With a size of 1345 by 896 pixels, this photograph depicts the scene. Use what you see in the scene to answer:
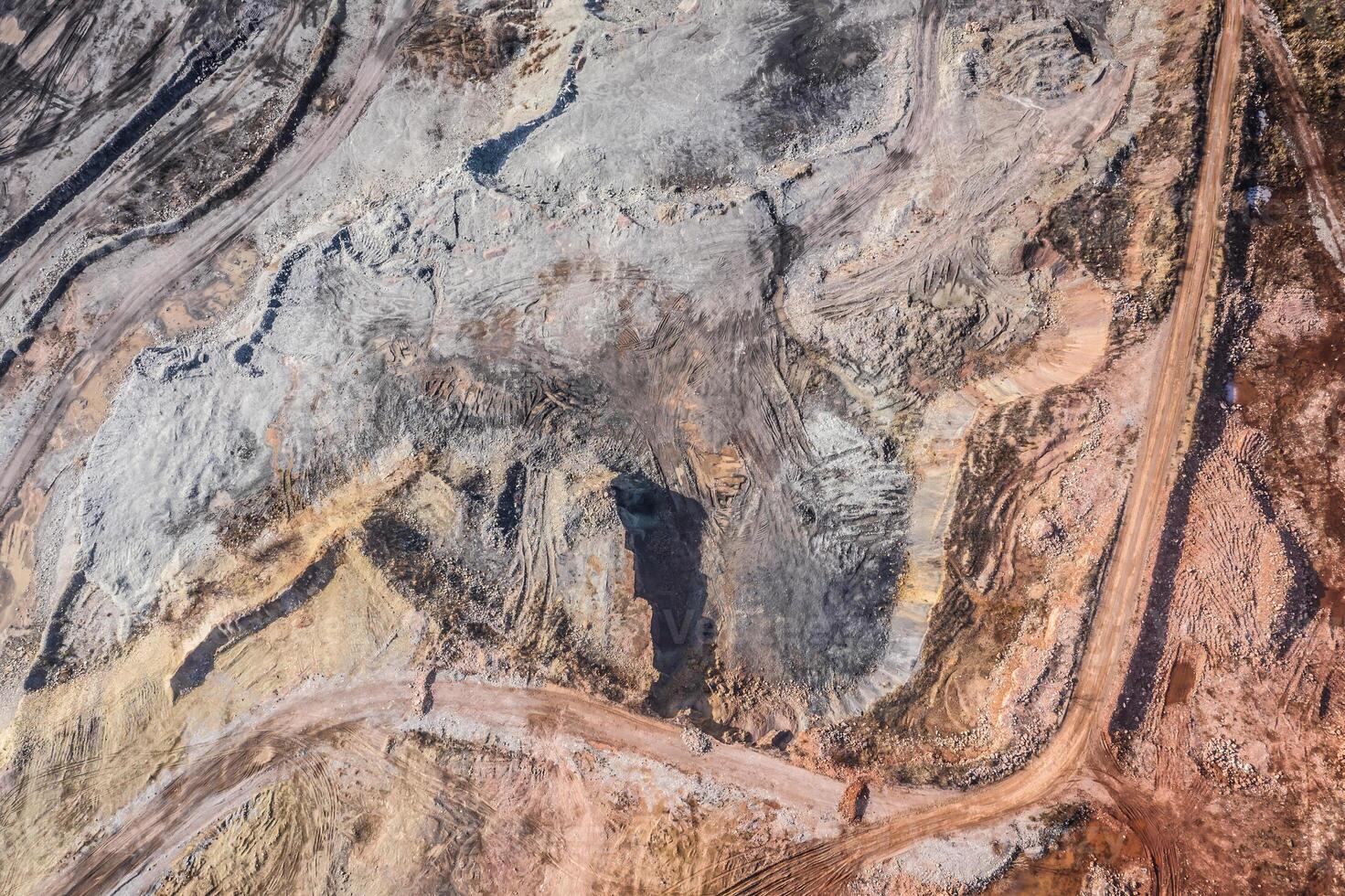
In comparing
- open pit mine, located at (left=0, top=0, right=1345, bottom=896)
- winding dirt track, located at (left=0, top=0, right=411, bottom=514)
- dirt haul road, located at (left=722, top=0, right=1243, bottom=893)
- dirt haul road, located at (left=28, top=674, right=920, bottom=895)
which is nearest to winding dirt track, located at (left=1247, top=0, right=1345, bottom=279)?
open pit mine, located at (left=0, top=0, right=1345, bottom=896)

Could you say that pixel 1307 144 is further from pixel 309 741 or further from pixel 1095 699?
pixel 309 741

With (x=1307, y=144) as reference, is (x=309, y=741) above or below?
below

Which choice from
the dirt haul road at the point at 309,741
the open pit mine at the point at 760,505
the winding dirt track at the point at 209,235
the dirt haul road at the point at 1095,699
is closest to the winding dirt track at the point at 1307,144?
the open pit mine at the point at 760,505

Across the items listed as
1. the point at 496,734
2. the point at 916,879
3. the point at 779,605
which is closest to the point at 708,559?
the point at 779,605

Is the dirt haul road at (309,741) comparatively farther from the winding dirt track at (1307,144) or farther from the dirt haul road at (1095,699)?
the winding dirt track at (1307,144)

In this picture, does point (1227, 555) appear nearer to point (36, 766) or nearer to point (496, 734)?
point (496, 734)

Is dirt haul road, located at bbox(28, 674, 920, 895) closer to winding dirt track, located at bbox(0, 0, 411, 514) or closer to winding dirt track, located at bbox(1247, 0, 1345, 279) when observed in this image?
winding dirt track, located at bbox(0, 0, 411, 514)

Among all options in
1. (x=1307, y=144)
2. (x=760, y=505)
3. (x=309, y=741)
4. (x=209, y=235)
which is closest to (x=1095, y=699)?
(x=760, y=505)
